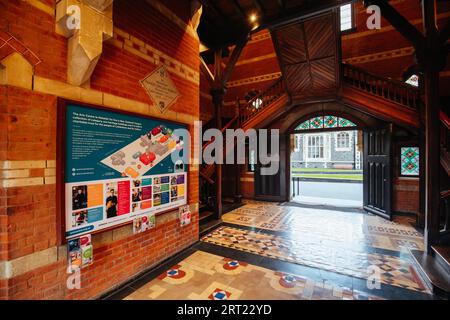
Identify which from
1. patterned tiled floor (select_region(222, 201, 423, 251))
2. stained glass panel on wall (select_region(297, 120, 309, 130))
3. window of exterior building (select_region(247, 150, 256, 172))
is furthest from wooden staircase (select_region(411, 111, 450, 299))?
window of exterior building (select_region(247, 150, 256, 172))

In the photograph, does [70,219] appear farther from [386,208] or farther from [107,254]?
[386,208]

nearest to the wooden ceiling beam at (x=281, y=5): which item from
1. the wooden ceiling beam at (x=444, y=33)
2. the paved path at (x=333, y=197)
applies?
the wooden ceiling beam at (x=444, y=33)

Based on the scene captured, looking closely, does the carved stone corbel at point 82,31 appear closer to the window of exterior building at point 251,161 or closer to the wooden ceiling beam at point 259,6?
the wooden ceiling beam at point 259,6

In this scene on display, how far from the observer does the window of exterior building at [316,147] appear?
20.8 meters

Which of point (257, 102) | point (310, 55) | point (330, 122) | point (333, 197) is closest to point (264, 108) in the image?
point (257, 102)

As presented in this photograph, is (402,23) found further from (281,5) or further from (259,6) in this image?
(259,6)

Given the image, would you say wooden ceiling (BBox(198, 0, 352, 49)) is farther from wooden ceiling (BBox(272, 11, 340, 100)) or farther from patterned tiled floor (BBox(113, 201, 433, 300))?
patterned tiled floor (BBox(113, 201, 433, 300))

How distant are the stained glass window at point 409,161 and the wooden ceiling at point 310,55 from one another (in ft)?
9.25

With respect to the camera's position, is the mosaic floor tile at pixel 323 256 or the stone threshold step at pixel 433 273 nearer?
the stone threshold step at pixel 433 273

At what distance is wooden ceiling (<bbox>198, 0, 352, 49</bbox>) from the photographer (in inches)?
153

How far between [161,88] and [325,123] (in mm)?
5679

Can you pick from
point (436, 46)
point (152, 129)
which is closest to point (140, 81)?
point (152, 129)

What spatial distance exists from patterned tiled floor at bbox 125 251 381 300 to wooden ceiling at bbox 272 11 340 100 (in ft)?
15.2

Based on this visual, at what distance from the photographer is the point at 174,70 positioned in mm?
3424
